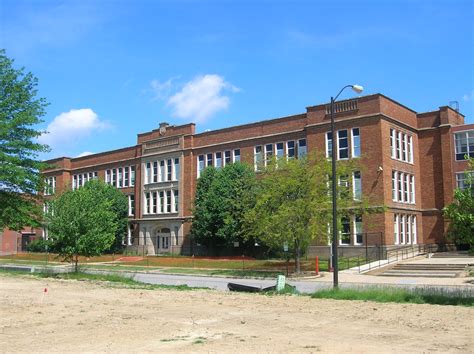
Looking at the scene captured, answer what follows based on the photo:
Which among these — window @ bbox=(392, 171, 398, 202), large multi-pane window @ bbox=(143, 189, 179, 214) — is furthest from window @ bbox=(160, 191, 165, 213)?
window @ bbox=(392, 171, 398, 202)

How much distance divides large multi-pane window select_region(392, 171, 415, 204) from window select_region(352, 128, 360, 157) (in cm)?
356

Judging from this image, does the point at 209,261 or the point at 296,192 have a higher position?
the point at 296,192

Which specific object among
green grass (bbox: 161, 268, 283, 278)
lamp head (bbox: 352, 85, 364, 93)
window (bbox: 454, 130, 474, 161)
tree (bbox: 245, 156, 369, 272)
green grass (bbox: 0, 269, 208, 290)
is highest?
window (bbox: 454, 130, 474, 161)

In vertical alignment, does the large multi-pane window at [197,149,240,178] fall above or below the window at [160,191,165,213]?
above

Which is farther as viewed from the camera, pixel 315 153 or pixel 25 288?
pixel 315 153

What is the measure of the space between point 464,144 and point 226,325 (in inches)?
1553

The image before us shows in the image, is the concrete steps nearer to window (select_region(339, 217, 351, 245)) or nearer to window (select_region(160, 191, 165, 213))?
window (select_region(339, 217, 351, 245))

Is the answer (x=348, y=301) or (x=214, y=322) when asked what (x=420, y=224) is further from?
(x=214, y=322)

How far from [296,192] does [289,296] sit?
1359 centimetres

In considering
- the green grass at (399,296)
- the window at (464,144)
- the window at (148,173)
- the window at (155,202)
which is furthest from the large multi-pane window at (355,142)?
the window at (148,173)

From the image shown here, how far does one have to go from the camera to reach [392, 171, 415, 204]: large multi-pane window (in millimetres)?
45406

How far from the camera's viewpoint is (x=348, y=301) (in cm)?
1877

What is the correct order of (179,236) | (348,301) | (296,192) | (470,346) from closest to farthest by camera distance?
1. (470,346)
2. (348,301)
3. (296,192)
4. (179,236)

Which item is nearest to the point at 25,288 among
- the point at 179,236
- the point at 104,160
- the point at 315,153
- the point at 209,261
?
the point at 315,153
